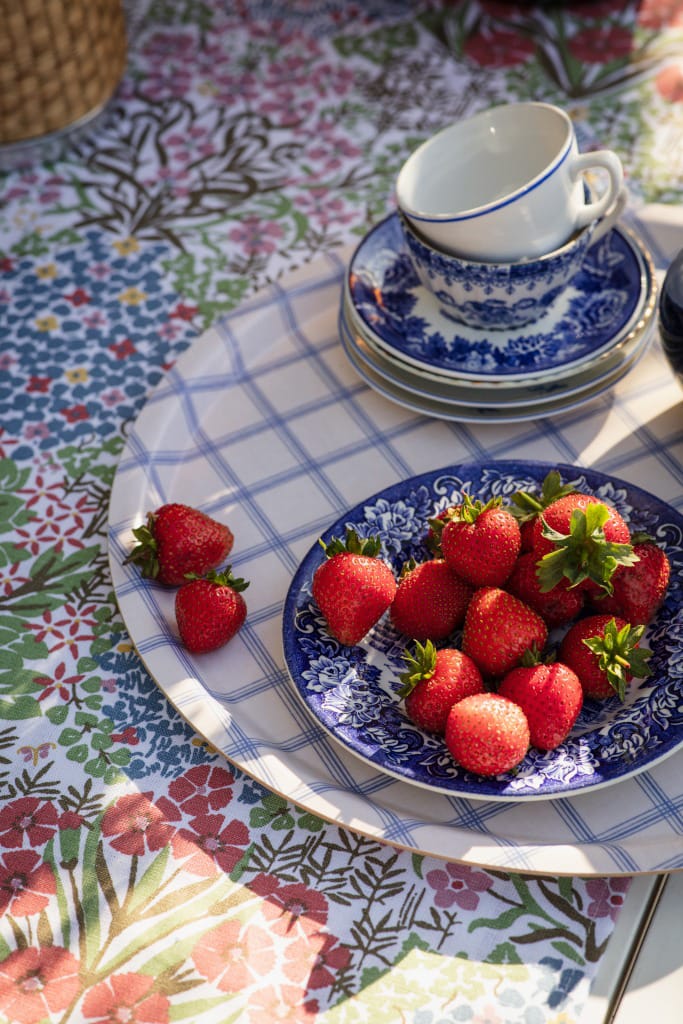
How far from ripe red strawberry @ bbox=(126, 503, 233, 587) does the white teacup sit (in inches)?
13.5

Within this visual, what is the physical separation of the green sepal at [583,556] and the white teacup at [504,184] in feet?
1.02

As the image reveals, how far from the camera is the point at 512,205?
975mm

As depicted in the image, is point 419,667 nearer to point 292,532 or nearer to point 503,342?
point 292,532

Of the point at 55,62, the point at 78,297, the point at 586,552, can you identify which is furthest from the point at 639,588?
the point at 55,62

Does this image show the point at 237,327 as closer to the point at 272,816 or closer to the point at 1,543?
the point at 1,543

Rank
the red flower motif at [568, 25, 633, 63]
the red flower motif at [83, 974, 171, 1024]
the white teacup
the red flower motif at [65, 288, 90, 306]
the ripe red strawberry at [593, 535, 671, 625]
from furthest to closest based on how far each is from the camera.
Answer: the red flower motif at [568, 25, 633, 63] < the red flower motif at [65, 288, 90, 306] < the white teacup < the ripe red strawberry at [593, 535, 671, 625] < the red flower motif at [83, 974, 171, 1024]

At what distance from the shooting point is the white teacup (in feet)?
3.24

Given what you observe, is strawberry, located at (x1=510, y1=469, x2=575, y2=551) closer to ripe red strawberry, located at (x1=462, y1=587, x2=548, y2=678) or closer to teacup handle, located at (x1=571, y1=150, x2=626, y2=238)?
ripe red strawberry, located at (x1=462, y1=587, x2=548, y2=678)

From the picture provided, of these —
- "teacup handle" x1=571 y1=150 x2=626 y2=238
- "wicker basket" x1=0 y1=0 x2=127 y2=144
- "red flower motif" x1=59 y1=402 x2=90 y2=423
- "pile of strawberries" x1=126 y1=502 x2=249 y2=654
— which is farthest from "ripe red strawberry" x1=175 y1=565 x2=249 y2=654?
"wicker basket" x1=0 y1=0 x2=127 y2=144

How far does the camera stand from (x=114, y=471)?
3.66 feet

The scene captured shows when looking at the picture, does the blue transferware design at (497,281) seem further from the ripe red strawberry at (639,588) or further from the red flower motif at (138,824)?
the red flower motif at (138,824)

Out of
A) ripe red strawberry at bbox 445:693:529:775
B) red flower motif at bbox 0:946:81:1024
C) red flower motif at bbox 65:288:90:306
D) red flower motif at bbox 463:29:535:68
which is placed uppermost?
red flower motif at bbox 463:29:535:68

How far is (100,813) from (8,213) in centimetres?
89

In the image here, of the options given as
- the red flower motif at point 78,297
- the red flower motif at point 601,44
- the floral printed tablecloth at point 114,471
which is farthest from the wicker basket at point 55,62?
the red flower motif at point 601,44
